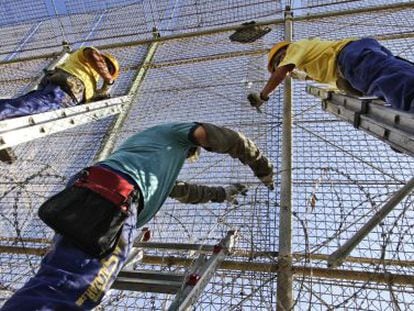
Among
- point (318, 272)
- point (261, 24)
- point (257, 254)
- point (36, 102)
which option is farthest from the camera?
point (261, 24)

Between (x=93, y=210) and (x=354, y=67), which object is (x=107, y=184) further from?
(x=354, y=67)

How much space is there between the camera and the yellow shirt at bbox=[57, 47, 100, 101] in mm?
4338

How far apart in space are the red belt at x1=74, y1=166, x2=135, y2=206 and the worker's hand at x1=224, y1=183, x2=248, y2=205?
1404 mm

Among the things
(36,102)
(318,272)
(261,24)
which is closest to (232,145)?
(318,272)

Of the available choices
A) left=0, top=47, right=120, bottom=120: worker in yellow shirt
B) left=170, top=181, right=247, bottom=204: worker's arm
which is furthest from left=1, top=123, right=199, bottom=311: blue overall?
left=0, top=47, right=120, bottom=120: worker in yellow shirt

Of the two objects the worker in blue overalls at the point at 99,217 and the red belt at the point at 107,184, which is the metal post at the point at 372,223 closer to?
the worker in blue overalls at the point at 99,217

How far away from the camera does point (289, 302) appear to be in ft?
9.13

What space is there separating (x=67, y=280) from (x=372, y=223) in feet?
4.97

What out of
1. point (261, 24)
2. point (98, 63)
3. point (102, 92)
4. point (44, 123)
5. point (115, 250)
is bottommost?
point (115, 250)

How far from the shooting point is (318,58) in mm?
3330

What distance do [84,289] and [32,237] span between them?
8.78 ft

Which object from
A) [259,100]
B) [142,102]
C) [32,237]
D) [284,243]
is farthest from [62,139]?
→ [284,243]

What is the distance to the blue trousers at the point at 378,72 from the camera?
2.03m

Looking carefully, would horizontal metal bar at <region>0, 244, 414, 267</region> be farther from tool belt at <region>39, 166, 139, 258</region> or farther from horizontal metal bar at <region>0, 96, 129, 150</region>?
tool belt at <region>39, 166, 139, 258</region>
